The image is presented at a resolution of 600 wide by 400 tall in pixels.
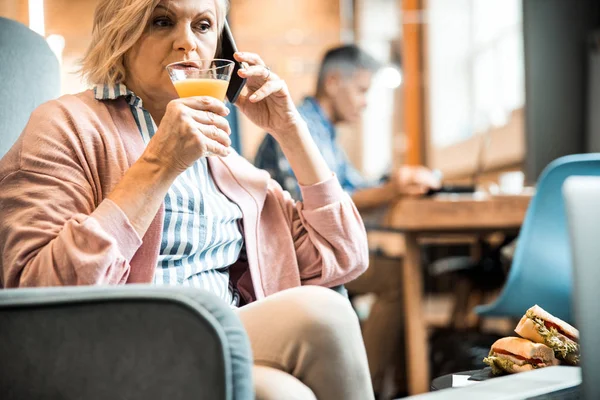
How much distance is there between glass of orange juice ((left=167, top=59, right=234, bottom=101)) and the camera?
45.1 inches

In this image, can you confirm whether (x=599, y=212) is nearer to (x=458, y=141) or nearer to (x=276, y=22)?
(x=458, y=141)

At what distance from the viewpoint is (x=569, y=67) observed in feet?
13.2

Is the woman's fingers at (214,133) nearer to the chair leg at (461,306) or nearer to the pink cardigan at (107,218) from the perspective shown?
the pink cardigan at (107,218)

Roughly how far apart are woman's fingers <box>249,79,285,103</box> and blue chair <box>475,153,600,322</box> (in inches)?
38.1

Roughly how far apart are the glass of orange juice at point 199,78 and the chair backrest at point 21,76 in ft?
1.30

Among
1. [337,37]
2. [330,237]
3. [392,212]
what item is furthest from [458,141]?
[330,237]

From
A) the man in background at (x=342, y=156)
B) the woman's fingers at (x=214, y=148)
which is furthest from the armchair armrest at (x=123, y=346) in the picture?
the man in background at (x=342, y=156)

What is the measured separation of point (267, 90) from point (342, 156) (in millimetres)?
2024

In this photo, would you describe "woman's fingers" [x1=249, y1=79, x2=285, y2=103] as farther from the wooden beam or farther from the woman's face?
the wooden beam

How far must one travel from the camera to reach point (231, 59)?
136 cm

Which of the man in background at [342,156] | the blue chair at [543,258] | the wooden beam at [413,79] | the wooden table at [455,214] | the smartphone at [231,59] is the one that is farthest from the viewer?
the wooden beam at [413,79]

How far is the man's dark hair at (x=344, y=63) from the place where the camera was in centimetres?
324

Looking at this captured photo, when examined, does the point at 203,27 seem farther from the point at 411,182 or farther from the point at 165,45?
the point at 411,182

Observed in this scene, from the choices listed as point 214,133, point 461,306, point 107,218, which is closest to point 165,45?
point 214,133
